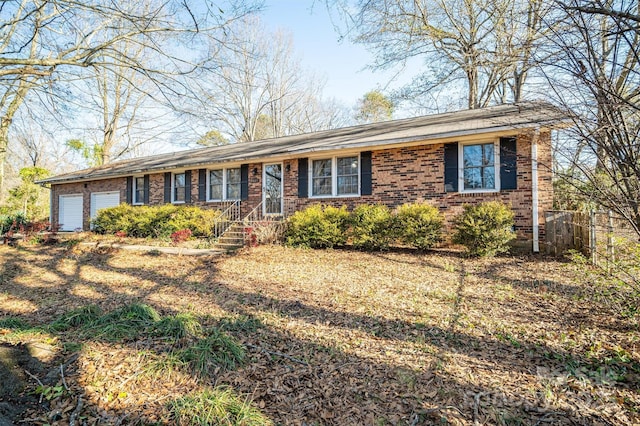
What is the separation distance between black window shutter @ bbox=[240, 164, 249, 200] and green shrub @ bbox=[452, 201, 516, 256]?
26.4 feet

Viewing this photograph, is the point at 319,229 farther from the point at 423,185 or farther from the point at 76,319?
the point at 76,319

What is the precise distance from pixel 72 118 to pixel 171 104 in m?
3.20

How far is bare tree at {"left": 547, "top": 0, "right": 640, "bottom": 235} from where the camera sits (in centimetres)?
286

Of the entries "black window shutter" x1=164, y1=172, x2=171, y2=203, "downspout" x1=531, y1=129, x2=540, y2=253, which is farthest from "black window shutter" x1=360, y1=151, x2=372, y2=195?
"black window shutter" x1=164, y1=172, x2=171, y2=203

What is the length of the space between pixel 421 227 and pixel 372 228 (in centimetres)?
129

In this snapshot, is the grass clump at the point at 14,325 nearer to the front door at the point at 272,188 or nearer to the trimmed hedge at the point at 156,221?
the trimmed hedge at the point at 156,221

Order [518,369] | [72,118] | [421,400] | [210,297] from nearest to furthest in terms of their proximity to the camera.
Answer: [421,400] → [518,369] → [210,297] → [72,118]

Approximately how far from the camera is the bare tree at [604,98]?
286 cm

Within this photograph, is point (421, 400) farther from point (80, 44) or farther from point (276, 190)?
point (276, 190)

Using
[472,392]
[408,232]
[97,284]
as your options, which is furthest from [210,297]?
[408,232]

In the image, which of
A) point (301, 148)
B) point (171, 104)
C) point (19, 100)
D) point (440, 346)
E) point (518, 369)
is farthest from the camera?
point (301, 148)

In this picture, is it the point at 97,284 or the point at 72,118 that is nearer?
the point at 97,284

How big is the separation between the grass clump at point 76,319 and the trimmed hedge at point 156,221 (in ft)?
26.7

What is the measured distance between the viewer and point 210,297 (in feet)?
17.7
